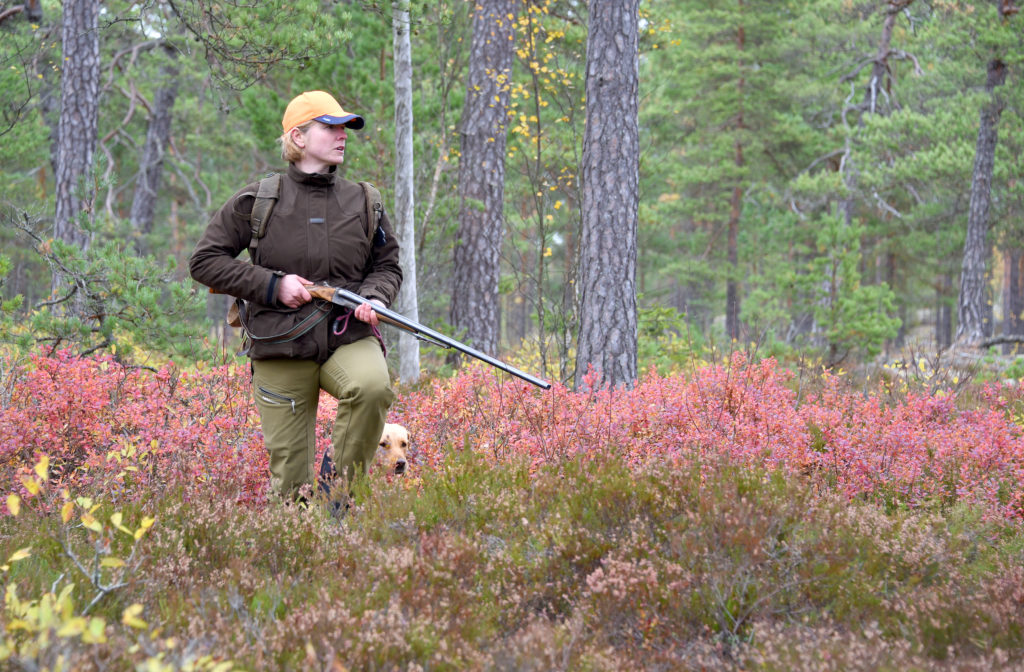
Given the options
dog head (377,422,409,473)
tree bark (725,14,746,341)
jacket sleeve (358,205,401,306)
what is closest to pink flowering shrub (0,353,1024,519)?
dog head (377,422,409,473)

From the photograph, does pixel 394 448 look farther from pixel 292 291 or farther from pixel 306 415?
pixel 292 291

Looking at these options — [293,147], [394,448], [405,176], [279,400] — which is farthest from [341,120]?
[405,176]

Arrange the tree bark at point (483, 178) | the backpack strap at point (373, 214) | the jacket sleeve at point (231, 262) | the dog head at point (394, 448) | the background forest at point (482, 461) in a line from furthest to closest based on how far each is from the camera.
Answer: the tree bark at point (483, 178) < the dog head at point (394, 448) < the backpack strap at point (373, 214) < the jacket sleeve at point (231, 262) < the background forest at point (482, 461)

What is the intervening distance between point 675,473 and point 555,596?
0.90 m

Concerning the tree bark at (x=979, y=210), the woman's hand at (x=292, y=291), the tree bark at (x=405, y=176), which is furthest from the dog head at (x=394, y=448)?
the tree bark at (x=979, y=210)

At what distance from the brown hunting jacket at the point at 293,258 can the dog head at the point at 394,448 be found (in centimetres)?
77

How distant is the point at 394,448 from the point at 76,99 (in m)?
7.02

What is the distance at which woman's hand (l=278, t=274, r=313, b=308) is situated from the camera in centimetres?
396

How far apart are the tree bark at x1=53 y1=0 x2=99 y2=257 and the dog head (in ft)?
20.4

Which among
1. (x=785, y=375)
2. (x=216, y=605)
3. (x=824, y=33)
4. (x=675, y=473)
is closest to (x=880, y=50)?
(x=824, y=33)

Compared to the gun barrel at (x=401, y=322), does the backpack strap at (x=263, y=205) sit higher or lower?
higher

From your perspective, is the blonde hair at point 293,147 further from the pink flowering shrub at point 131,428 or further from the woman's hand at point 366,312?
the pink flowering shrub at point 131,428

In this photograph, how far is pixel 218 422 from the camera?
5.19 m

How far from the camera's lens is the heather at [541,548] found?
2545 mm
